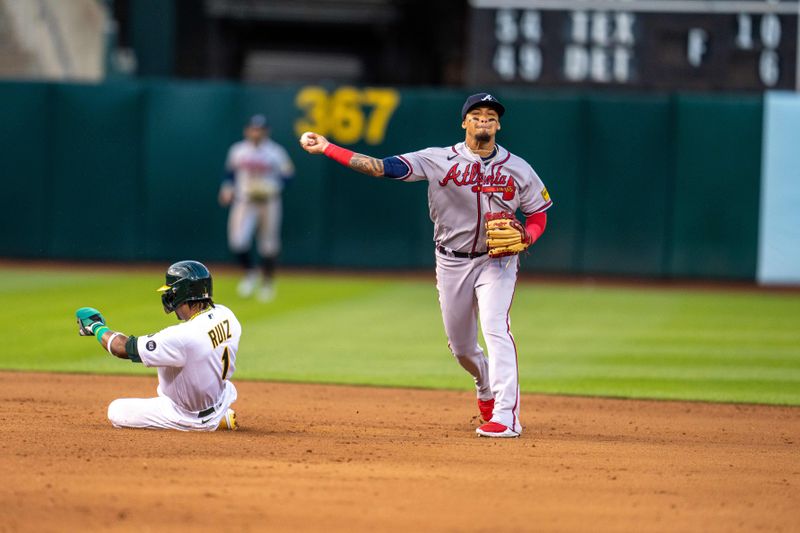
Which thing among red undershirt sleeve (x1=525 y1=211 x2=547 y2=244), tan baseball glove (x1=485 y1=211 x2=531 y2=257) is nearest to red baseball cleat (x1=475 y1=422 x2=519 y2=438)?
tan baseball glove (x1=485 y1=211 x2=531 y2=257)

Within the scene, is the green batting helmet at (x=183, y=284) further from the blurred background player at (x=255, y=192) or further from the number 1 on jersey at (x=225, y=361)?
the blurred background player at (x=255, y=192)

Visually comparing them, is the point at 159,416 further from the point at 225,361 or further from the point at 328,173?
the point at 328,173

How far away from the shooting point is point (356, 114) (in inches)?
749

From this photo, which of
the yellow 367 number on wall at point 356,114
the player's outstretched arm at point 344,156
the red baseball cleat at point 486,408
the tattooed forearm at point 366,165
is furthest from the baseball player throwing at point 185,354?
the yellow 367 number on wall at point 356,114

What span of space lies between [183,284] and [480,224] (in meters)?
1.67

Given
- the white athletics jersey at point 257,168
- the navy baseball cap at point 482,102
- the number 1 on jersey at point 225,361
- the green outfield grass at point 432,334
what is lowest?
the green outfield grass at point 432,334

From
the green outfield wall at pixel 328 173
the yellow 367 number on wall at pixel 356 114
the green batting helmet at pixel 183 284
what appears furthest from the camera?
the yellow 367 number on wall at pixel 356 114

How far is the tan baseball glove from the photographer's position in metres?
6.81

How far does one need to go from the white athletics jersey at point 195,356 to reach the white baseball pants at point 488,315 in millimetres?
1223

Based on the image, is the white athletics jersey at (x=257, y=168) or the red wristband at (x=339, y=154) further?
the white athletics jersey at (x=257, y=168)

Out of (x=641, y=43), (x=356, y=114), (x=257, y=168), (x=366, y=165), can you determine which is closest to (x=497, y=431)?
(x=366, y=165)

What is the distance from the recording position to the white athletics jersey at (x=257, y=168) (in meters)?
15.4

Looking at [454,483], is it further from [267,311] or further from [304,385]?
[267,311]

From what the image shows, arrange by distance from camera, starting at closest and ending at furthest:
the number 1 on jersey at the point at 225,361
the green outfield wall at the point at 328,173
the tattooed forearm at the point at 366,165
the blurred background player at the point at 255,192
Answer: the number 1 on jersey at the point at 225,361
the tattooed forearm at the point at 366,165
the blurred background player at the point at 255,192
the green outfield wall at the point at 328,173
